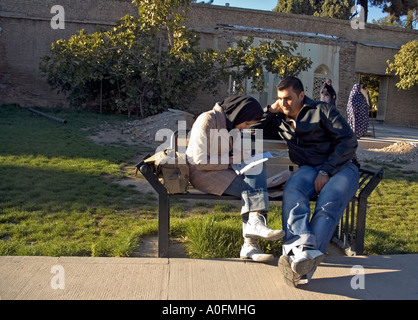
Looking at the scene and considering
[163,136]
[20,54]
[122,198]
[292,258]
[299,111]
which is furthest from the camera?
[20,54]

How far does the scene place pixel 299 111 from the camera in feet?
13.6

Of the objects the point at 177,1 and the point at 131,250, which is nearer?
the point at 131,250

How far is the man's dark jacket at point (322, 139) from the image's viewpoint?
3867mm

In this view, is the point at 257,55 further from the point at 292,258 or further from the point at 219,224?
the point at 292,258

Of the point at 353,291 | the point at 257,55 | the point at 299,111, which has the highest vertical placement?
the point at 257,55

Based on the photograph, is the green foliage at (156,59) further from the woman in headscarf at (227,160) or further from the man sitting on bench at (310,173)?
the woman in headscarf at (227,160)

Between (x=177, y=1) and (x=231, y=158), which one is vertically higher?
(x=177, y=1)

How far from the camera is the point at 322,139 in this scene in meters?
4.02

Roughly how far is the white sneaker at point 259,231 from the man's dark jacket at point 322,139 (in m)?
0.71

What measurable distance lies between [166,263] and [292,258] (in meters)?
1.07

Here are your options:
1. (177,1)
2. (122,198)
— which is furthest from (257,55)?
(122,198)

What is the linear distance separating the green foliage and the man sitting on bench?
30.2 ft

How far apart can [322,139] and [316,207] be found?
705 millimetres

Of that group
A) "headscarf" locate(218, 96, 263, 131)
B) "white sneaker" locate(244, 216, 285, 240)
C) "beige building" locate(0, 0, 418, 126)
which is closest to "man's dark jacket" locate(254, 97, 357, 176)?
"headscarf" locate(218, 96, 263, 131)
